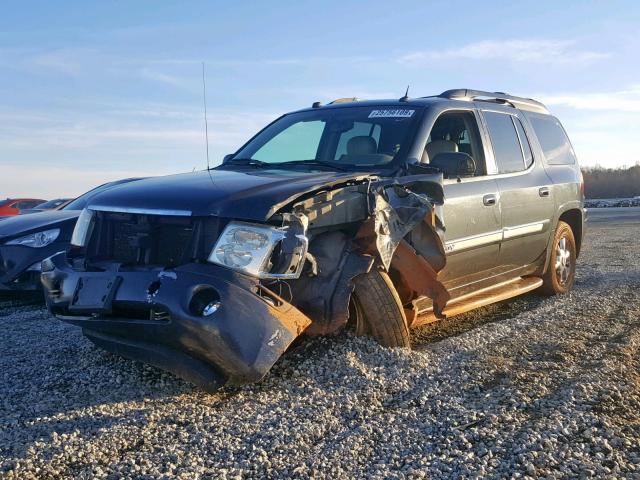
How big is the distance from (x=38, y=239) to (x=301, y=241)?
14.5ft

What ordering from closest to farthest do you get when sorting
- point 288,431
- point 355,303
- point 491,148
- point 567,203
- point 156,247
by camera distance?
point 288,431
point 156,247
point 355,303
point 491,148
point 567,203

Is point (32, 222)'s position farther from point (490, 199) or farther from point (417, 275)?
point (490, 199)

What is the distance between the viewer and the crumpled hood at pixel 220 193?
3771mm

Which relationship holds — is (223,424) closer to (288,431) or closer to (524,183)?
(288,431)

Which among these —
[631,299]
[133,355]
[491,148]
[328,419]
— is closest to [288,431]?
[328,419]

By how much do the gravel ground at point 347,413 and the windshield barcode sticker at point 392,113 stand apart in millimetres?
1854

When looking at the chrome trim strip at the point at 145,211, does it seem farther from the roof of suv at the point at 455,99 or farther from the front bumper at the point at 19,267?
the front bumper at the point at 19,267

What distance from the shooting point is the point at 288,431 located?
333 centimetres

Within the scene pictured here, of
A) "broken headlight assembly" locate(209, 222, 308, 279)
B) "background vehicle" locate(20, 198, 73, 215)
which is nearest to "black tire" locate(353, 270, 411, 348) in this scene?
"broken headlight assembly" locate(209, 222, 308, 279)

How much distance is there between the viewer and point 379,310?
4.40m

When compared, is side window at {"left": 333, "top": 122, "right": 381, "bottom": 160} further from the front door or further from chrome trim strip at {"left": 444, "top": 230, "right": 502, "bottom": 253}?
chrome trim strip at {"left": 444, "top": 230, "right": 502, "bottom": 253}

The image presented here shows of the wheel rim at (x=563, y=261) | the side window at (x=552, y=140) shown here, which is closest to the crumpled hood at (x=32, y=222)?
the side window at (x=552, y=140)

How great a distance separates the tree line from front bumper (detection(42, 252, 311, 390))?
44.8 m

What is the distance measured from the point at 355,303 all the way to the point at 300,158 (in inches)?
60.5
